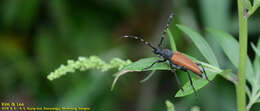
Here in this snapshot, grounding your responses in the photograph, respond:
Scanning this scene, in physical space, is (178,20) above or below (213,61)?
above

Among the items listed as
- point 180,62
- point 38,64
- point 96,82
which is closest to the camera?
point 180,62

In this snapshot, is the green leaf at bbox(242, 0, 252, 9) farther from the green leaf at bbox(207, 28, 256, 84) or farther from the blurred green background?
the blurred green background

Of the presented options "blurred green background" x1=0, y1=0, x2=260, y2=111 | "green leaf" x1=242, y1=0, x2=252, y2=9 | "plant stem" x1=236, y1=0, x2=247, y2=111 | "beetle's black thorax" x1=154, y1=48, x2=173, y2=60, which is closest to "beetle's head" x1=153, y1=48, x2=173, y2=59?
"beetle's black thorax" x1=154, y1=48, x2=173, y2=60

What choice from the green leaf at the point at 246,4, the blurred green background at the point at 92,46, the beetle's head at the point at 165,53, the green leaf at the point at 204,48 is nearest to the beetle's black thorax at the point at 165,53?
the beetle's head at the point at 165,53

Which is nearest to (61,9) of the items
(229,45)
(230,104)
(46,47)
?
(46,47)

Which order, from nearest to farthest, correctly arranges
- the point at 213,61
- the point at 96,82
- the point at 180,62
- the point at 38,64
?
the point at 213,61 → the point at 180,62 → the point at 96,82 → the point at 38,64

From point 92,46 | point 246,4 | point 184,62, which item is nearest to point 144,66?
point 184,62

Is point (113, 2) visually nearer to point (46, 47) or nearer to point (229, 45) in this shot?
point (46, 47)
